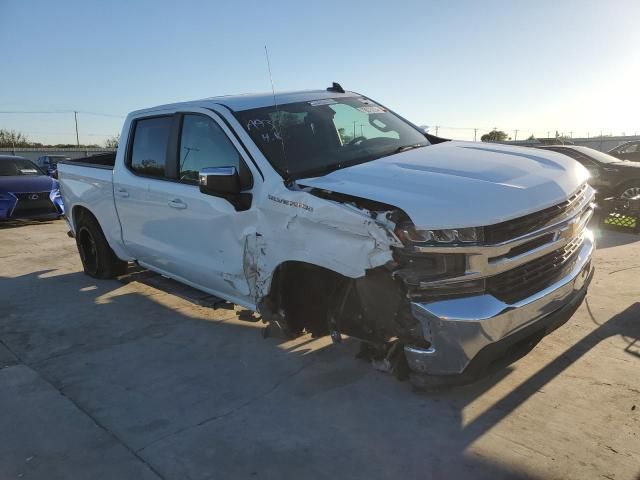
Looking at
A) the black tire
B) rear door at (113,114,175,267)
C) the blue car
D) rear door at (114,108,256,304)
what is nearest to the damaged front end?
rear door at (114,108,256,304)

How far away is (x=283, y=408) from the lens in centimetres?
336

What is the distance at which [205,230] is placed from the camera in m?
4.23

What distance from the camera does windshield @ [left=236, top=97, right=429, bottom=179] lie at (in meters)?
3.86

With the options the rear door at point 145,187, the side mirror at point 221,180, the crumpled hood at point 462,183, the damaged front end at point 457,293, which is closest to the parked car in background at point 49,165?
the rear door at point 145,187

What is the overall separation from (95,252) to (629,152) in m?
14.9

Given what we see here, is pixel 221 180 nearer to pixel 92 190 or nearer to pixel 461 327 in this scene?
pixel 461 327

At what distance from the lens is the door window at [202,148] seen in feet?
13.5

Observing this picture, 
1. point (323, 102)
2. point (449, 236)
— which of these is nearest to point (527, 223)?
point (449, 236)

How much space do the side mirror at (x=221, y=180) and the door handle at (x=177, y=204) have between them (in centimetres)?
75

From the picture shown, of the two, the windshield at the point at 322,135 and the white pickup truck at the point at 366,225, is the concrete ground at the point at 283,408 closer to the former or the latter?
the white pickup truck at the point at 366,225

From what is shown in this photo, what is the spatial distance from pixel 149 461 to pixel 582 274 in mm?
2877

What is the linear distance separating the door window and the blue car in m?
7.24

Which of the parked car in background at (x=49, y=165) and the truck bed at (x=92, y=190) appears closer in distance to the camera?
the truck bed at (x=92, y=190)

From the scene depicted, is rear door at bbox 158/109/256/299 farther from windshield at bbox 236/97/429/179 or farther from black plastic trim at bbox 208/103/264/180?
windshield at bbox 236/97/429/179
